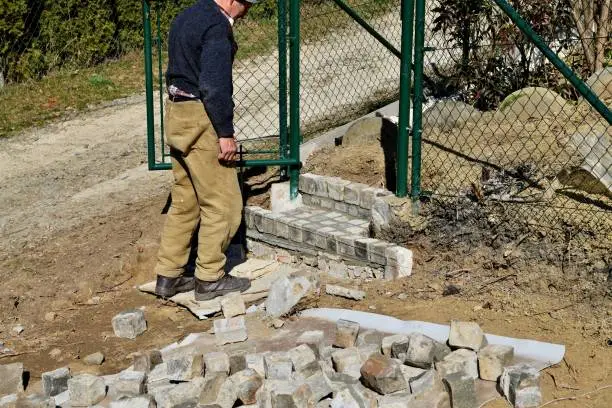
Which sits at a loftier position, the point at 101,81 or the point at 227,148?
the point at 227,148

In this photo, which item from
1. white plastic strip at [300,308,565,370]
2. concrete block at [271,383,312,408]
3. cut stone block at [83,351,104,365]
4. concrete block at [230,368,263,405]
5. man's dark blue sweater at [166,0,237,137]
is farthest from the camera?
man's dark blue sweater at [166,0,237,137]

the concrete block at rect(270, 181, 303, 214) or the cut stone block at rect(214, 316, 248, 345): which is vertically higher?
the concrete block at rect(270, 181, 303, 214)

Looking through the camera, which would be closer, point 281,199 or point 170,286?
point 170,286

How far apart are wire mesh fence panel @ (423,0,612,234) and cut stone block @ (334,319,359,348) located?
1.53m

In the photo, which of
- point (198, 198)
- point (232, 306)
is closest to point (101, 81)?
point (198, 198)

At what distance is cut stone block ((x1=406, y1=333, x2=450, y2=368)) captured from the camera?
15.7 feet

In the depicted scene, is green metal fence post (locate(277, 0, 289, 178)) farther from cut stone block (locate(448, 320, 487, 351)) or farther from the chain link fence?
cut stone block (locate(448, 320, 487, 351))

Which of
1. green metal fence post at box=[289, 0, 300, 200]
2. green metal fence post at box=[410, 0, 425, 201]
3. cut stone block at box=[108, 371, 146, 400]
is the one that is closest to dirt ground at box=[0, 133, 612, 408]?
green metal fence post at box=[410, 0, 425, 201]

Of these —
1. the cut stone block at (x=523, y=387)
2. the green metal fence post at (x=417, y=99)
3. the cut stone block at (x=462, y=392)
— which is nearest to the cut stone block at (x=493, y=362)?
the cut stone block at (x=523, y=387)

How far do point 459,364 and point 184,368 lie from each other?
1.46 meters

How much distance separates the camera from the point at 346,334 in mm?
Answer: 5059

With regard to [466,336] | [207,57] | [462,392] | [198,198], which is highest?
[207,57]

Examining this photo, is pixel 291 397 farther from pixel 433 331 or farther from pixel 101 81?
pixel 101 81

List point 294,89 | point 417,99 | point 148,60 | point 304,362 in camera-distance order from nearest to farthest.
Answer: point 304,362 → point 417,99 → point 148,60 → point 294,89
